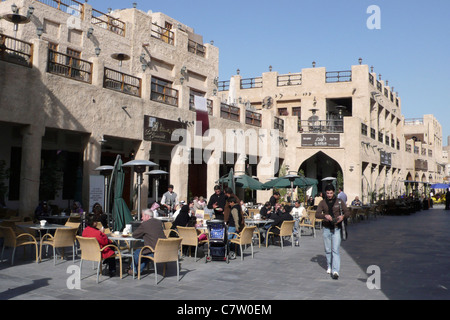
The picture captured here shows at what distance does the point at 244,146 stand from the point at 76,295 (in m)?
18.6

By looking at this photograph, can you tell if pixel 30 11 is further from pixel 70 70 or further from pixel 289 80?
pixel 289 80

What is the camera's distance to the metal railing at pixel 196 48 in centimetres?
2450

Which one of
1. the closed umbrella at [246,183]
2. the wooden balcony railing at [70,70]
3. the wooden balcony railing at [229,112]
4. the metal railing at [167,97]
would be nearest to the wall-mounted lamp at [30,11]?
the wooden balcony railing at [70,70]

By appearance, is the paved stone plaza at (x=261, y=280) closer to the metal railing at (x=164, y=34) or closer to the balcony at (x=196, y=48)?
the metal railing at (x=164, y=34)

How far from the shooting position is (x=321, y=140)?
29125mm

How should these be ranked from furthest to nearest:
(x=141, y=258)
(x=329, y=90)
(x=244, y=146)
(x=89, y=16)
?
(x=329, y=90) → (x=244, y=146) → (x=89, y=16) → (x=141, y=258)

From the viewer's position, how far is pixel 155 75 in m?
21.8

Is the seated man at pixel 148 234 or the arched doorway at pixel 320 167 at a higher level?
the arched doorway at pixel 320 167

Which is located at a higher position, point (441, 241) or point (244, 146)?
point (244, 146)

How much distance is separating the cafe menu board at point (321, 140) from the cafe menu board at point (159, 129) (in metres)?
12.9

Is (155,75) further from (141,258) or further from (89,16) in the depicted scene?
(141,258)

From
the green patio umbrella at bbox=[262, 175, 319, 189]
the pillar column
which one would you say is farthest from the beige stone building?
the green patio umbrella at bbox=[262, 175, 319, 189]

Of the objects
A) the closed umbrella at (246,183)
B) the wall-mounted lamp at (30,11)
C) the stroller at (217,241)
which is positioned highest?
the wall-mounted lamp at (30,11)
